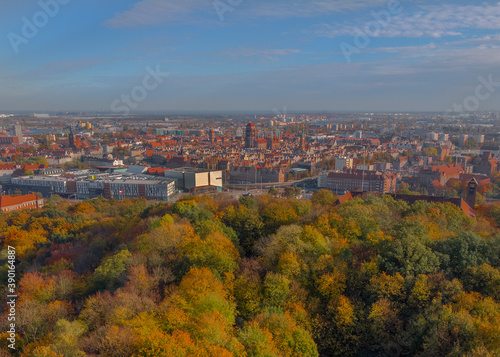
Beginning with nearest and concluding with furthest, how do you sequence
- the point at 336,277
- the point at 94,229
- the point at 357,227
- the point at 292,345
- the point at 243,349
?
the point at 243,349, the point at 292,345, the point at 336,277, the point at 357,227, the point at 94,229

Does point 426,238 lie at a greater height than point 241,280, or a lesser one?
greater

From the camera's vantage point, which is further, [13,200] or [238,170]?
[238,170]

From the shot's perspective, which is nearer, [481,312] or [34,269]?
[481,312]

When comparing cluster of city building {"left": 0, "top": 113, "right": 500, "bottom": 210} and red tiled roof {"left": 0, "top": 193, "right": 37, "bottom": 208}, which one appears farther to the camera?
cluster of city building {"left": 0, "top": 113, "right": 500, "bottom": 210}

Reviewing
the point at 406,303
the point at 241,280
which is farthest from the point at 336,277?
the point at 241,280

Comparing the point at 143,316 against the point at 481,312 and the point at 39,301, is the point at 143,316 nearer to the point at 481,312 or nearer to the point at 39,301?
the point at 39,301

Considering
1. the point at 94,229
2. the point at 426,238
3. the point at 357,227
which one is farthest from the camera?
the point at 94,229

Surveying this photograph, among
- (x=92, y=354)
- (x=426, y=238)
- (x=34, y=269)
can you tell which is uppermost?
(x=426, y=238)

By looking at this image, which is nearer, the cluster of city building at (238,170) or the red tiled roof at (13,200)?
the red tiled roof at (13,200)

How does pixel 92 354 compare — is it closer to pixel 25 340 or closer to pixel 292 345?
pixel 25 340

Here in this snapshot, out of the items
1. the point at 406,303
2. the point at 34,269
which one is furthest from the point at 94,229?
the point at 406,303
